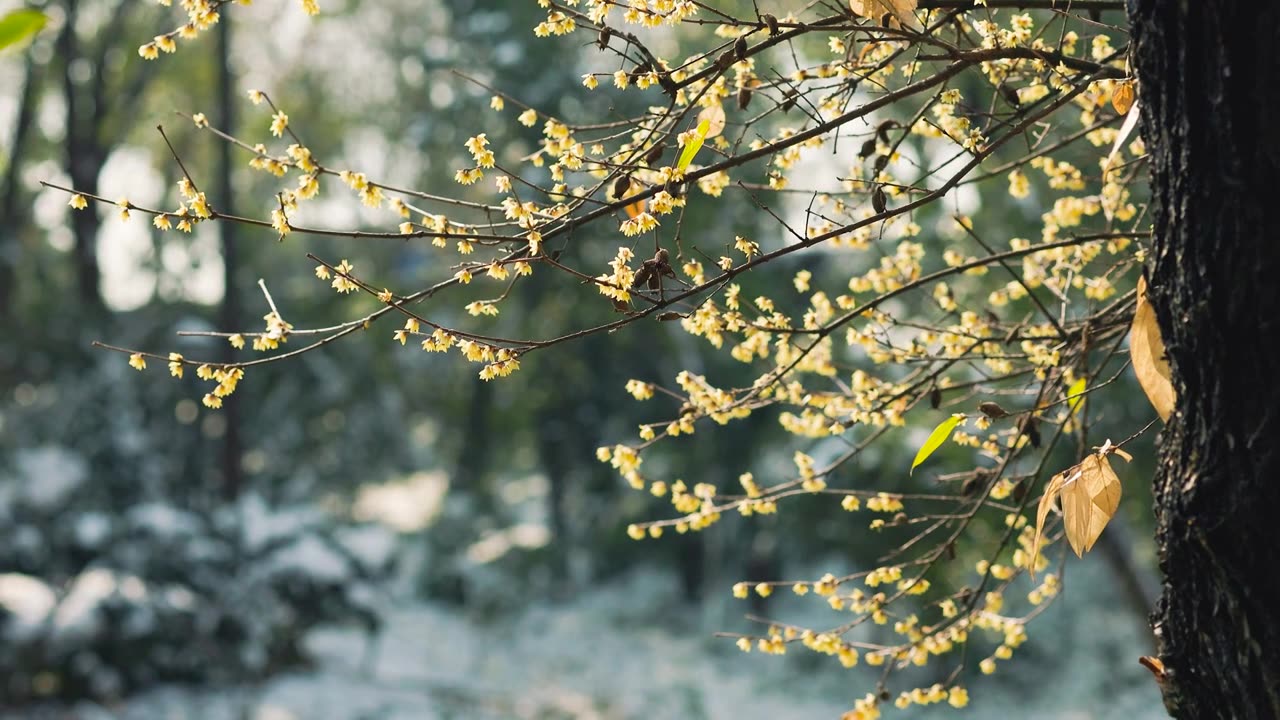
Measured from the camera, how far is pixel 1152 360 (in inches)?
63.2

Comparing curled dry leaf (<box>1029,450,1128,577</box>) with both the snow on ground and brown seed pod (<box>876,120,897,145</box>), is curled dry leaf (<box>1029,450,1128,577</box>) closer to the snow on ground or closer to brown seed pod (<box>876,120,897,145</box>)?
brown seed pod (<box>876,120,897,145</box>)

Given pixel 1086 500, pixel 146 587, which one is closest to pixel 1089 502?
pixel 1086 500

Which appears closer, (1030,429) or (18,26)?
(18,26)

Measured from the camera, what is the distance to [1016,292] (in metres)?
2.87

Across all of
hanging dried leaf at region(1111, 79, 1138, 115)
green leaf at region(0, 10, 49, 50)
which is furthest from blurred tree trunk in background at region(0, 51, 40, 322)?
green leaf at region(0, 10, 49, 50)

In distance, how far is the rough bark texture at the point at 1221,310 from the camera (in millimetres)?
1407

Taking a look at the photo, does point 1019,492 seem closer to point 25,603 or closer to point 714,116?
point 714,116

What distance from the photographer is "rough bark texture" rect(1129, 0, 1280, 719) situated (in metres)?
1.41

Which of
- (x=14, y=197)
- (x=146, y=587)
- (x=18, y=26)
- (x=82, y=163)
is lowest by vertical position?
(x=18, y=26)

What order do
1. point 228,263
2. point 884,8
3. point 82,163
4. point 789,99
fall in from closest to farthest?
point 884,8, point 789,99, point 228,263, point 82,163

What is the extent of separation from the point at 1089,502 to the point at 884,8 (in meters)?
0.80

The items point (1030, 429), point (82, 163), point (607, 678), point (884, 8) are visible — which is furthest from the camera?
point (82, 163)

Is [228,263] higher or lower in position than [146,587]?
higher

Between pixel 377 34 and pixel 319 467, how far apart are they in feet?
25.1
